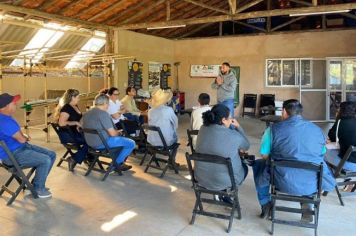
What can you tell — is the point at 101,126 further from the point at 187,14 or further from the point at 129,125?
the point at 187,14

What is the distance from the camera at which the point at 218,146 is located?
3012 millimetres

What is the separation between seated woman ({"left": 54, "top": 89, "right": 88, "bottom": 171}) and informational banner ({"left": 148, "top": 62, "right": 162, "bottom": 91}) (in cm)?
693

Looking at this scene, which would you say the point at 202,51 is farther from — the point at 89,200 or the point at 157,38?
the point at 89,200

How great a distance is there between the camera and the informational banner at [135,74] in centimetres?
1098

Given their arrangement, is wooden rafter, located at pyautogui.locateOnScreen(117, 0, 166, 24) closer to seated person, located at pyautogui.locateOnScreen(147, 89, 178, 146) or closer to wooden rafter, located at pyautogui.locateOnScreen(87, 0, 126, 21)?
wooden rafter, located at pyautogui.locateOnScreen(87, 0, 126, 21)

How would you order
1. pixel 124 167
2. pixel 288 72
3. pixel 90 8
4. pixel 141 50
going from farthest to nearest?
pixel 288 72, pixel 141 50, pixel 90 8, pixel 124 167

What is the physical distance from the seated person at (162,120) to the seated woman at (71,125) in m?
0.95

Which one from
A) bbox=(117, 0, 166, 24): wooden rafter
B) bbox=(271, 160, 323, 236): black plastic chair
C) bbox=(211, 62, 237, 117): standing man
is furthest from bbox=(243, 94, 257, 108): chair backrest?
bbox=(271, 160, 323, 236): black plastic chair

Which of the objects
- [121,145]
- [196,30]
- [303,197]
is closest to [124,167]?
[121,145]

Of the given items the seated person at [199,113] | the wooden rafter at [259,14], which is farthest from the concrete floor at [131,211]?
the wooden rafter at [259,14]

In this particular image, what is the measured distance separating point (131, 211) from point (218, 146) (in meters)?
1.13

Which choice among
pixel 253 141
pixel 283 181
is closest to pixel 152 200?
pixel 283 181

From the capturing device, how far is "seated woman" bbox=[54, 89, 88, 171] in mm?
4945

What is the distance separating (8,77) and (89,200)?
917 cm
